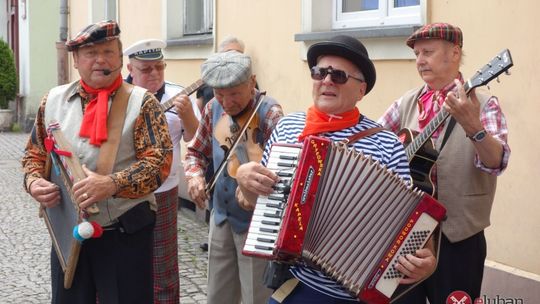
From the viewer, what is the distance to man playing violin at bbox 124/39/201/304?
15.7 ft

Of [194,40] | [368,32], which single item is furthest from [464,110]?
[194,40]

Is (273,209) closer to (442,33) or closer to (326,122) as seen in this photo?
(326,122)

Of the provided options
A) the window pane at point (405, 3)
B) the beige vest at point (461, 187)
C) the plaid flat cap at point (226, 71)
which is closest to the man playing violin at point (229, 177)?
the plaid flat cap at point (226, 71)

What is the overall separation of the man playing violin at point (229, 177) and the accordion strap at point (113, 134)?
52 cm

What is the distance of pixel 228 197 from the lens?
159 inches

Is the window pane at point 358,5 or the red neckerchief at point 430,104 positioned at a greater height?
the window pane at point 358,5

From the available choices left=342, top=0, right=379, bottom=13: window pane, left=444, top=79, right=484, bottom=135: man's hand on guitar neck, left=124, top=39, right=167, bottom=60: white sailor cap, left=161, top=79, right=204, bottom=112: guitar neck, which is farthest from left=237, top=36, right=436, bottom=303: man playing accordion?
left=342, top=0, right=379, bottom=13: window pane

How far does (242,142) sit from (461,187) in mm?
1117

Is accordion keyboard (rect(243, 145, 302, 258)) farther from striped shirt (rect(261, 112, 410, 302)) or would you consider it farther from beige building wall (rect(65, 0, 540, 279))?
beige building wall (rect(65, 0, 540, 279))

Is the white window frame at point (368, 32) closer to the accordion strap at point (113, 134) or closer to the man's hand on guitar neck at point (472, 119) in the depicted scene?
the man's hand on guitar neck at point (472, 119)

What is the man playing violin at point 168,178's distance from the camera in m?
4.79

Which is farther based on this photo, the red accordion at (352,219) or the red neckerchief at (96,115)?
the red neckerchief at (96,115)

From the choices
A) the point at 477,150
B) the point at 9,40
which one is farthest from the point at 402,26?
the point at 9,40

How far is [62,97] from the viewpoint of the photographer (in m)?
3.63
